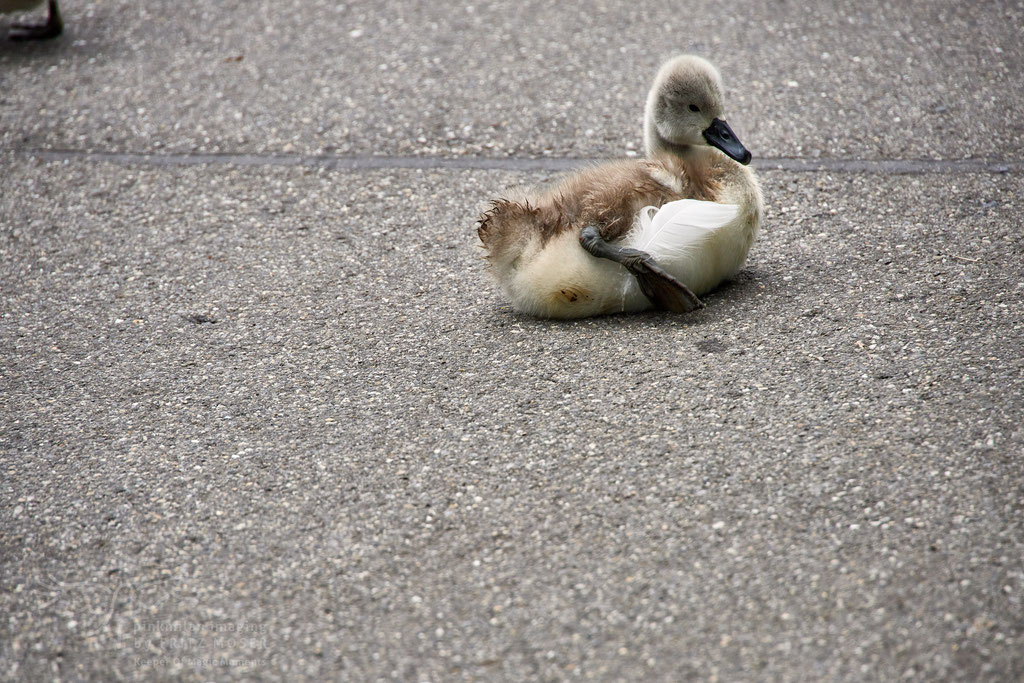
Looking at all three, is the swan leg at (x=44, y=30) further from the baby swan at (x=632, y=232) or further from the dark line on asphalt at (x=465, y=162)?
the baby swan at (x=632, y=232)

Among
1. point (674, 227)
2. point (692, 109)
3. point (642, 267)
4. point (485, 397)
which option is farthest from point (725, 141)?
point (485, 397)

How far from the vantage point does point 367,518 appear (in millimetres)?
3006

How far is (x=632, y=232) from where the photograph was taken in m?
3.75

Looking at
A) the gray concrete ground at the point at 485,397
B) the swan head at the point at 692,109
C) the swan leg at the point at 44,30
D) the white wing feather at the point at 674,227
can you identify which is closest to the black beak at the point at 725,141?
the swan head at the point at 692,109

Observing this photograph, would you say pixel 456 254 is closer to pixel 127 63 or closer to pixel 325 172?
pixel 325 172

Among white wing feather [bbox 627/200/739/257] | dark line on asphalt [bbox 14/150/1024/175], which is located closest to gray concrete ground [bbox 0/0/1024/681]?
dark line on asphalt [bbox 14/150/1024/175]

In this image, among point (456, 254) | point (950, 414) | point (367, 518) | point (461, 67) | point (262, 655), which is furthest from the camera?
point (461, 67)

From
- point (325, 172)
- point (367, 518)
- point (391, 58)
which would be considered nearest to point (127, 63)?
point (391, 58)

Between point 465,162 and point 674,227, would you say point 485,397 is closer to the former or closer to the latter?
point 674,227

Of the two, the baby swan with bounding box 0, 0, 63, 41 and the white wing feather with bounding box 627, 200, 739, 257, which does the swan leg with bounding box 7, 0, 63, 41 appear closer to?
the baby swan with bounding box 0, 0, 63, 41

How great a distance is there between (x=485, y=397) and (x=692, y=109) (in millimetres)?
1491

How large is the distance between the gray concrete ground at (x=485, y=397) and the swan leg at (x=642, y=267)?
0.41 feet

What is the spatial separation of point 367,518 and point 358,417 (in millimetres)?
582

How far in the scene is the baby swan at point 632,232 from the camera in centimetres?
373
